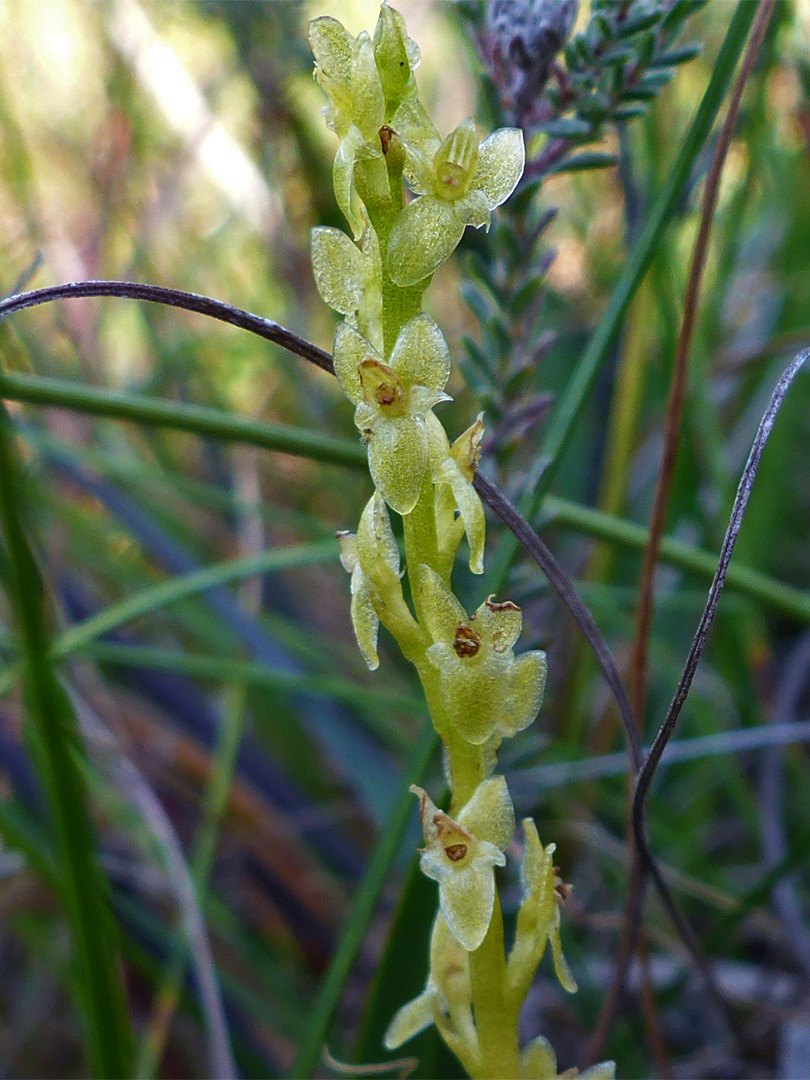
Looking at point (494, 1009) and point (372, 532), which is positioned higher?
point (372, 532)

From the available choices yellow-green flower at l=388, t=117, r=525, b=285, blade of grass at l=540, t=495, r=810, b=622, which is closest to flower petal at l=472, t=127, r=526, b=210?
yellow-green flower at l=388, t=117, r=525, b=285

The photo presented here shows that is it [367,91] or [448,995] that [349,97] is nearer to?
[367,91]

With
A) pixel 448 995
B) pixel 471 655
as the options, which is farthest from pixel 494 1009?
pixel 471 655

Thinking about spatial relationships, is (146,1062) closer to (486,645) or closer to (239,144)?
(486,645)

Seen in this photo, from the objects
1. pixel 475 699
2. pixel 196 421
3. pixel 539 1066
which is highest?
pixel 196 421

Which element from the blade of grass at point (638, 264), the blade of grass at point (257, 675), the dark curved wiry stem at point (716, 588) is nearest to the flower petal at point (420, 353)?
the dark curved wiry stem at point (716, 588)

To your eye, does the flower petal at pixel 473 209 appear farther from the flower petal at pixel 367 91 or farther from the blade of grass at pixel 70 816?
the blade of grass at pixel 70 816
